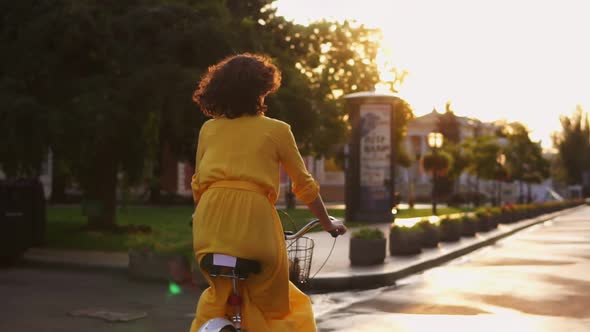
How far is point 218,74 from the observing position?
3920 mm

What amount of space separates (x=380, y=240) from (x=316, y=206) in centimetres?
956

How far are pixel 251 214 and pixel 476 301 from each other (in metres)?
6.74

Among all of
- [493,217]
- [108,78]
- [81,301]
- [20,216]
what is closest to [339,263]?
[81,301]

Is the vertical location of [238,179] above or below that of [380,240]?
above

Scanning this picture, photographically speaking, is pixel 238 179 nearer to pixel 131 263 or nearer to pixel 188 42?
pixel 131 263

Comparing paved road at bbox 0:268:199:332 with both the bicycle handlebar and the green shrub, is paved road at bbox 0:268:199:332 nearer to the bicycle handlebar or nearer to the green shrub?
the green shrub

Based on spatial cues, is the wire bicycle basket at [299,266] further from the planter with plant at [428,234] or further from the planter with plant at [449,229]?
the planter with plant at [449,229]

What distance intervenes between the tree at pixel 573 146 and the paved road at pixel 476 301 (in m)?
107

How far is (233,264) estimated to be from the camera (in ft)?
12.1

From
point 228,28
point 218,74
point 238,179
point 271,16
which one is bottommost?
point 238,179

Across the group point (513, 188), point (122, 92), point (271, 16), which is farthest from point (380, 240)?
point (513, 188)

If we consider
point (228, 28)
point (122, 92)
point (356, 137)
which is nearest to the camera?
point (122, 92)

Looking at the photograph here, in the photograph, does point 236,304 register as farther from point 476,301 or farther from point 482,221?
point 482,221

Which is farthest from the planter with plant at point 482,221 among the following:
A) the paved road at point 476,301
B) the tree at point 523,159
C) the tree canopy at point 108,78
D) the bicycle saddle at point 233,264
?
the tree at point 523,159
